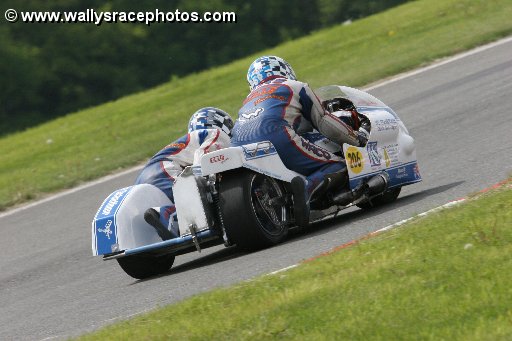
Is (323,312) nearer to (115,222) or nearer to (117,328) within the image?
(117,328)

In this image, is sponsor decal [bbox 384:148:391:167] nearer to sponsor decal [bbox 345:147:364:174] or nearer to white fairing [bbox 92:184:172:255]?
sponsor decal [bbox 345:147:364:174]

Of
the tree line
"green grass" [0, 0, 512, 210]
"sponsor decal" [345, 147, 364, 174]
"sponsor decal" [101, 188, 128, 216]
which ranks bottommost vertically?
"sponsor decal" [345, 147, 364, 174]

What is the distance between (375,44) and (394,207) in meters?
11.5

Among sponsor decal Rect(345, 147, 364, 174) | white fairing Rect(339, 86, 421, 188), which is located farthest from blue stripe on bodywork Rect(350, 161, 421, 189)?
sponsor decal Rect(345, 147, 364, 174)

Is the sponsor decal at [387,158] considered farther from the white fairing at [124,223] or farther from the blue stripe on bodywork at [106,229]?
the blue stripe on bodywork at [106,229]

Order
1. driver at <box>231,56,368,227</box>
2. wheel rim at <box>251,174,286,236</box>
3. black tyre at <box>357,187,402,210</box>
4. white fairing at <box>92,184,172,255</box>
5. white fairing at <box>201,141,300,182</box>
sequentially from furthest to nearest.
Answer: black tyre at <box>357,187,402,210</box> < driver at <box>231,56,368,227</box> < white fairing at <box>92,184,172,255</box> < wheel rim at <box>251,174,286,236</box> < white fairing at <box>201,141,300,182</box>

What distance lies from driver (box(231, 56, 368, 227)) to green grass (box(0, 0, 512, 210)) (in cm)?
597

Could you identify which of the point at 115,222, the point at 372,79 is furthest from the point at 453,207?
the point at 372,79

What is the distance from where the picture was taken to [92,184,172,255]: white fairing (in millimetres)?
8469

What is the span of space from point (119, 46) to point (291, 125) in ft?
114

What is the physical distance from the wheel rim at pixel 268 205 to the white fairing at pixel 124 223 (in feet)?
2.79

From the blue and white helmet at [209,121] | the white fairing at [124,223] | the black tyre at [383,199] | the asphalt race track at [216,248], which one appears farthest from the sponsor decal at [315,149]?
the white fairing at [124,223]

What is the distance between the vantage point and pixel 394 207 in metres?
9.41

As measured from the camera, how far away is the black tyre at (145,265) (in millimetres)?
A: 8641
